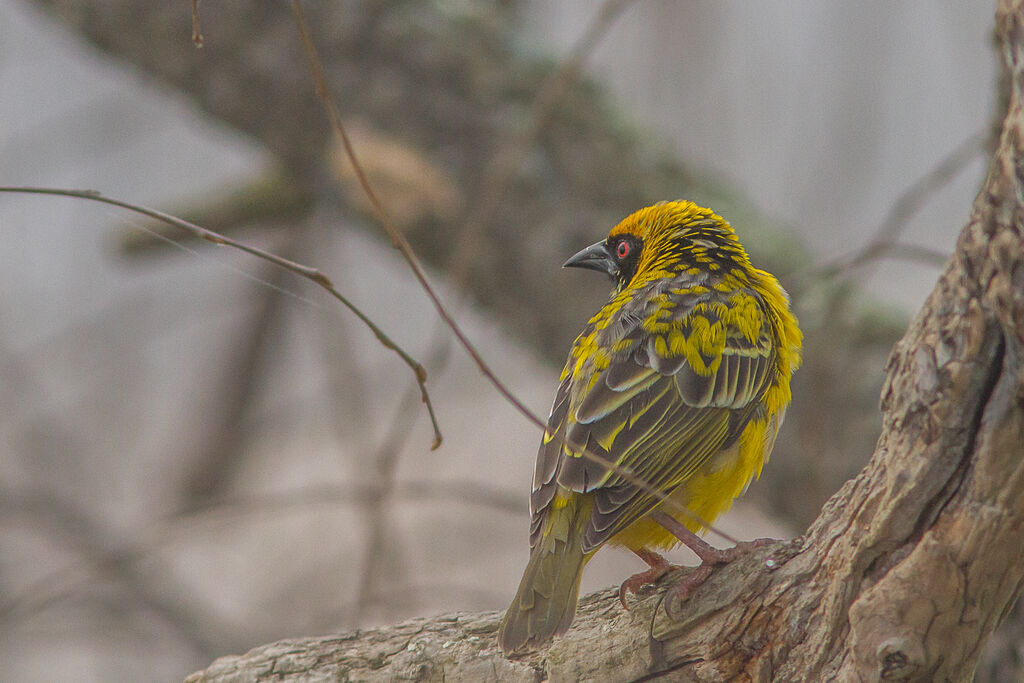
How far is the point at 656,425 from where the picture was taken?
2.80m

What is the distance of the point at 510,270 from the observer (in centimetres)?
523

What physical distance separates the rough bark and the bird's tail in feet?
0.58

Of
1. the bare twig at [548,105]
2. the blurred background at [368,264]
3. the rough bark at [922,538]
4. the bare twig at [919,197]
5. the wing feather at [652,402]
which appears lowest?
the rough bark at [922,538]

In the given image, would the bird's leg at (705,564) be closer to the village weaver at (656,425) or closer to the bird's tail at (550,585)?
the village weaver at (656,425)

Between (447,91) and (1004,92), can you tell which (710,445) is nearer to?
(1004,92)

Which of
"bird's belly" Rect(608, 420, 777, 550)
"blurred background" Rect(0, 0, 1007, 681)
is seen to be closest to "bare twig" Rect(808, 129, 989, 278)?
"blurred background" Rect(0, 0, 1007, 681)

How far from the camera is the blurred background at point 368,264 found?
15.5 ft

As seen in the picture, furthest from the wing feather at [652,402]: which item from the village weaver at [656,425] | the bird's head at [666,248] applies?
the bird's head at [666,248]

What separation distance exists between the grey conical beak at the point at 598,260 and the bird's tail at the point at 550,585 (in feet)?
4.39

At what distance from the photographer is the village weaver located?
2.57m

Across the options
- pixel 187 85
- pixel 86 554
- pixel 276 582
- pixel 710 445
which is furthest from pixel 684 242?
pixel 276 582

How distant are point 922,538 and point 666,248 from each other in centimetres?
202

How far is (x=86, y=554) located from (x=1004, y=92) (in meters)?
5.73

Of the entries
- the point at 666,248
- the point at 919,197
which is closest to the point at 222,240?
the point at 666,248
